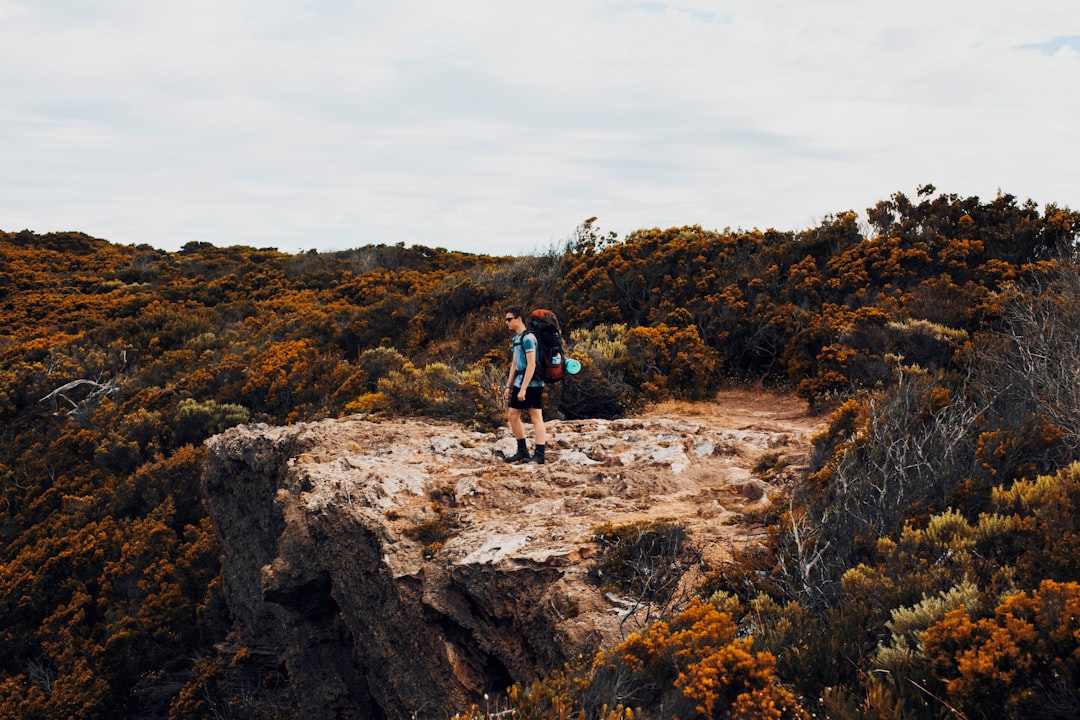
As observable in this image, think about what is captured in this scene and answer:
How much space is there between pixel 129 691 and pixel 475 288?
9827mm

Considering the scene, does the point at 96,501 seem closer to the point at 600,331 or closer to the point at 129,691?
the point at 129,691

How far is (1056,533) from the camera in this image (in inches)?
148

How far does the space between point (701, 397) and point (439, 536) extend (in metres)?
6.15

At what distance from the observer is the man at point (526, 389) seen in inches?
296

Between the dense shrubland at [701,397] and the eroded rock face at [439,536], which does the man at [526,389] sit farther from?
the dense shrubland at [701,397]

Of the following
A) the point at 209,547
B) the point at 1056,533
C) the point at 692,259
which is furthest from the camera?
the point at 692,259

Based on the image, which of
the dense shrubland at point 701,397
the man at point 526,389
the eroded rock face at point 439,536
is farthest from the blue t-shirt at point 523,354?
the dense shrubland at point 701,397

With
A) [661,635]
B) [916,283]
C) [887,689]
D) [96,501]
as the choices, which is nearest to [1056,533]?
[887,689]

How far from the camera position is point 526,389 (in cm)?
744

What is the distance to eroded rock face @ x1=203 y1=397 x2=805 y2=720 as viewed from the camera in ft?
17.7

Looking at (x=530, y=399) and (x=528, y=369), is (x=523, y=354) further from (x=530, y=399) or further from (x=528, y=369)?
(x=530, y=399)

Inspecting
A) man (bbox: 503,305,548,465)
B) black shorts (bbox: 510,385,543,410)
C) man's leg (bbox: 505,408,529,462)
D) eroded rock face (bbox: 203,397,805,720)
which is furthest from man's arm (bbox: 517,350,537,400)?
eroded rock face (bbox: 203,397,805,720)

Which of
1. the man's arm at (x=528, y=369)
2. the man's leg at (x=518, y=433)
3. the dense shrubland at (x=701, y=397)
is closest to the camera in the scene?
the dense shrubland at (x=701, y=397)

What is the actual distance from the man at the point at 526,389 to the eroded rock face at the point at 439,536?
284 mm
